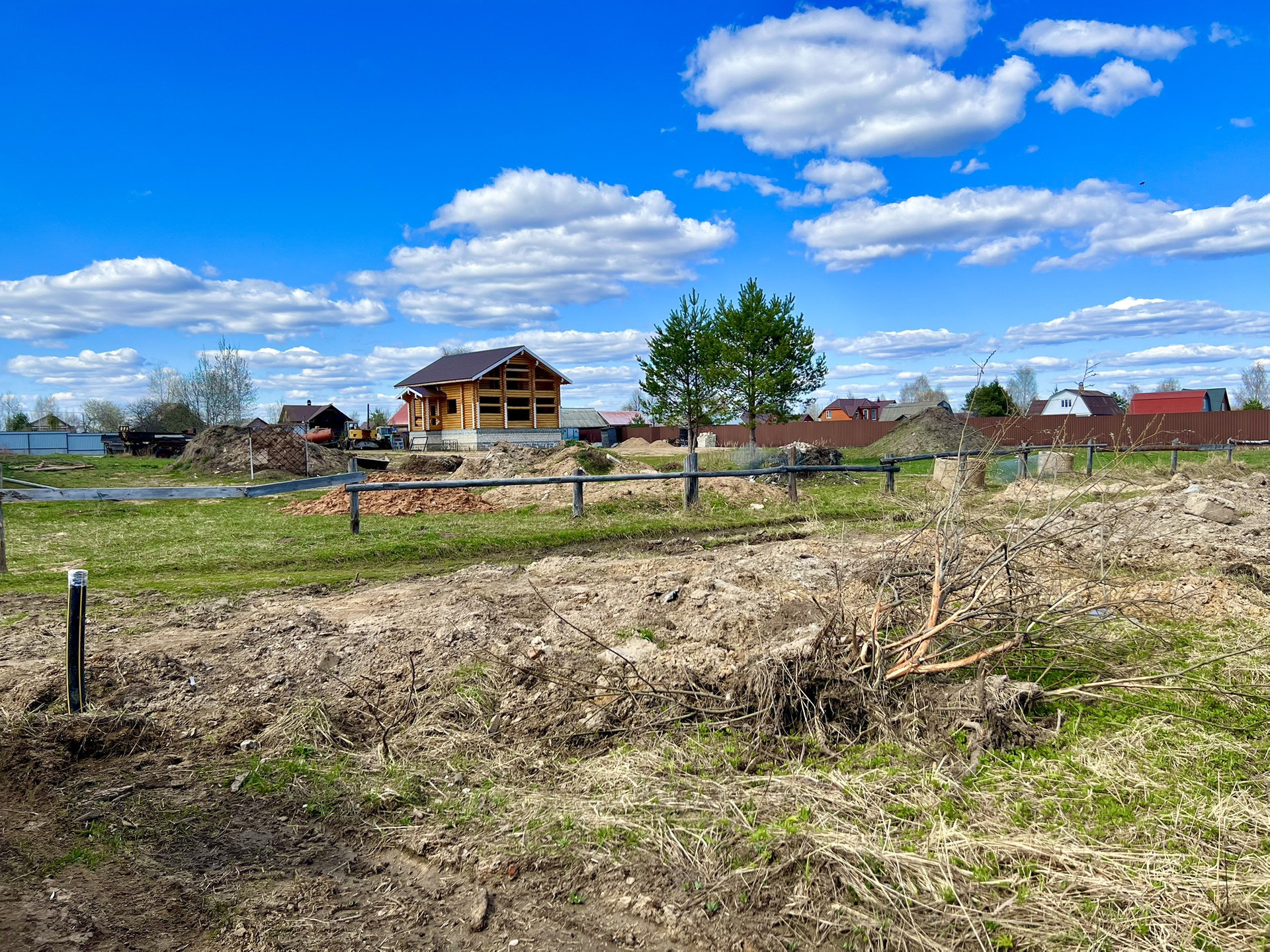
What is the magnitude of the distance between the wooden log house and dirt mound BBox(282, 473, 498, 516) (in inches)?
982

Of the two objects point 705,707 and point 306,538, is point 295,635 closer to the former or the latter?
point 705,707

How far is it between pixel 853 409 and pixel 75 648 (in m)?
94.8

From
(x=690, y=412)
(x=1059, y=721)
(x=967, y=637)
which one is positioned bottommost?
(x=1059, y=721)

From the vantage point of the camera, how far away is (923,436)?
128ft

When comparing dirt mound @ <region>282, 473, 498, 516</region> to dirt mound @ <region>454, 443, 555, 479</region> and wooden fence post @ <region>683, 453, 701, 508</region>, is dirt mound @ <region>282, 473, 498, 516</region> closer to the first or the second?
dirt mound @ <region>454, 443, 555, 479</region>

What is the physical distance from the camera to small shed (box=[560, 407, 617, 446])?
64.9 metres

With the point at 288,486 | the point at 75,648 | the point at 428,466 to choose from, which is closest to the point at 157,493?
the point at 288,486

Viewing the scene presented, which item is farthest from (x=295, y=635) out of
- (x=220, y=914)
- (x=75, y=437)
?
(x=75, y=437)

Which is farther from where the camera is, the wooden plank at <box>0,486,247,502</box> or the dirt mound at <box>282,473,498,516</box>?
the dirt mound at <box>282,473,498,516</box>

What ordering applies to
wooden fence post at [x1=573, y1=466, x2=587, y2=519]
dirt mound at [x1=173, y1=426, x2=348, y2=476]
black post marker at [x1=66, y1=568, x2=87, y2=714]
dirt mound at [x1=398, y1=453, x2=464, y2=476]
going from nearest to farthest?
black post marker at [x1=66, y1=568, x2=87, y2=714]
wooden fence post at [x1=573, y1=466, x2=587, y2=519]
dirt mound at [x1=398, y1=453, x2=464, y2=476]
dirt mound at [x1=173, y1=426, x2=348, y2=476]

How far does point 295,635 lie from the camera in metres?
6.02

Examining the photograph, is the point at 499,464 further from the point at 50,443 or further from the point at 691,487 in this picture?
the point at 50,443

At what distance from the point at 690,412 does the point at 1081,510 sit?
29614 mm

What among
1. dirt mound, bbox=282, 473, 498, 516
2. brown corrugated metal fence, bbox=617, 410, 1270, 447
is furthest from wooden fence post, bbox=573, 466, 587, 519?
brown corrugated metal fence, bbox=617, 410, 1270, 447
